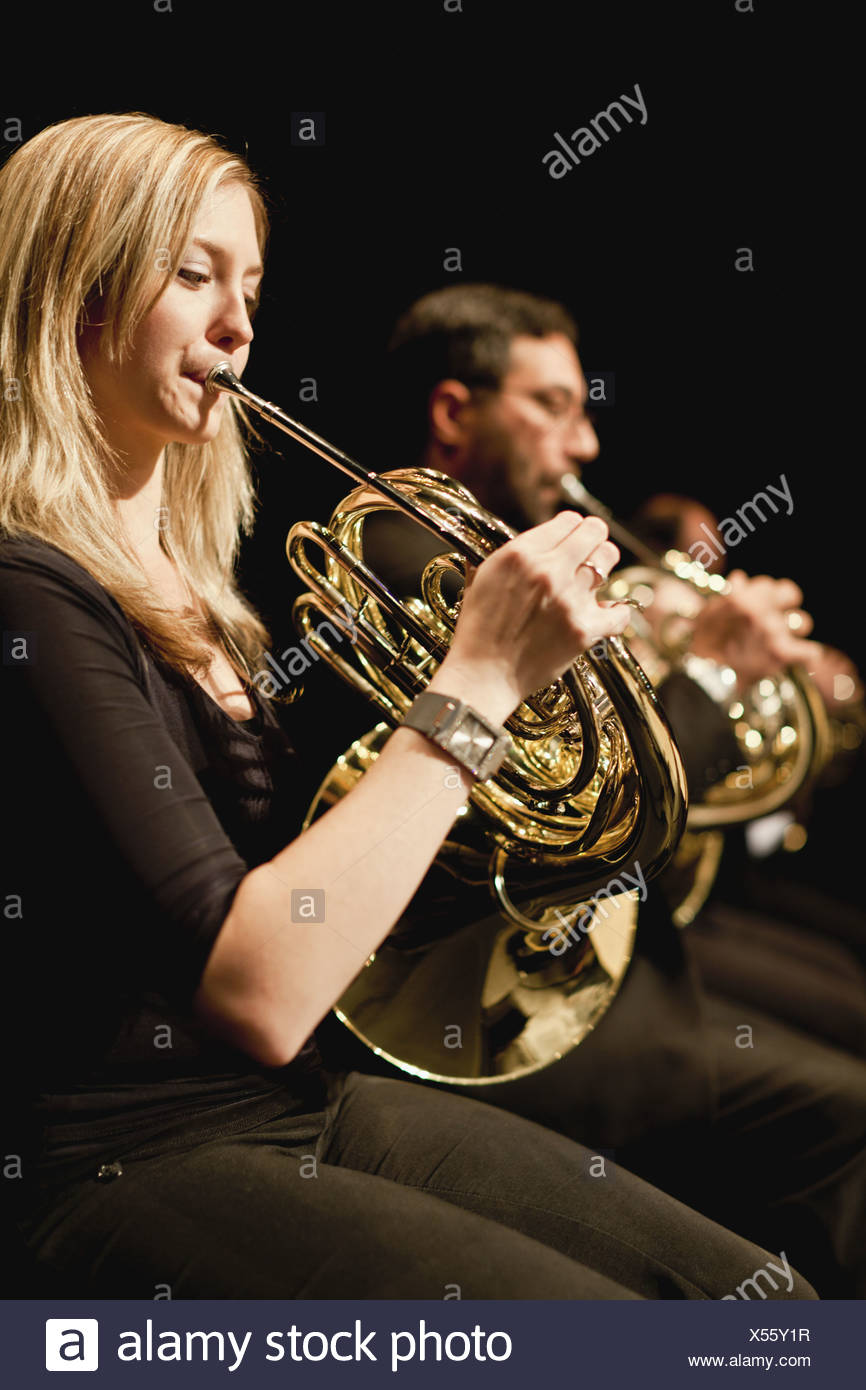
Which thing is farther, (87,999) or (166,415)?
(166,415)

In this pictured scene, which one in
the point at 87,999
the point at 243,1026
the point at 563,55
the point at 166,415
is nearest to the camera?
the point at 243,1026

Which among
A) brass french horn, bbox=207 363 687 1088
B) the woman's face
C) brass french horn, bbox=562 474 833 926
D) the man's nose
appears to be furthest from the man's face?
the woman's face

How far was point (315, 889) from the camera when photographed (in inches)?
30.4

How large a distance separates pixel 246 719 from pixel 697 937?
4.51 ft

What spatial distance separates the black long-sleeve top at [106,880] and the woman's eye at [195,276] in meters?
0.31

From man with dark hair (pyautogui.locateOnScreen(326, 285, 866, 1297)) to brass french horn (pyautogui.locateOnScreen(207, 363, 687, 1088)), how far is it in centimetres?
9

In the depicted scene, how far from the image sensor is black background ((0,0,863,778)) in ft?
5.54

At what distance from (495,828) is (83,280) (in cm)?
66

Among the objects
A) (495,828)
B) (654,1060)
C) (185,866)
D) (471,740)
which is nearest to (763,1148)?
(654,1060)

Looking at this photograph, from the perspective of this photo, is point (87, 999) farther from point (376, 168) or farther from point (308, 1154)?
point (376, 168)

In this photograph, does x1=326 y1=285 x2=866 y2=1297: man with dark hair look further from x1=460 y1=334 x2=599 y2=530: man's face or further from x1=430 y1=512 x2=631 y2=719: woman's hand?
x1=430 y1=512 x2=631 y2=719: woman's hand

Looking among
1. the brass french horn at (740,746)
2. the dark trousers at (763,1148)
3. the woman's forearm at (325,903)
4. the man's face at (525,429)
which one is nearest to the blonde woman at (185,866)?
the woman's forearm at (325,903)

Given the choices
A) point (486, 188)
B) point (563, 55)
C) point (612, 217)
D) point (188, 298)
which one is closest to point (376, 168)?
point (486, 188)
